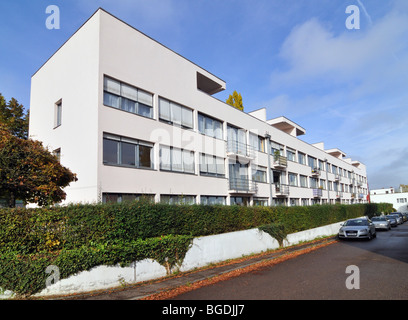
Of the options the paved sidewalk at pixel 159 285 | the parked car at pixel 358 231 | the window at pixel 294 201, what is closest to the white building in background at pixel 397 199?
the window at pixel 294 201

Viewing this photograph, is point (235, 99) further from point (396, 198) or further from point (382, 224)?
point (396, 198)

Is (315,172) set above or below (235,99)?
below

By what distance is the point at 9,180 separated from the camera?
954 centimetres

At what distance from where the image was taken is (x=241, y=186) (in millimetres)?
23500

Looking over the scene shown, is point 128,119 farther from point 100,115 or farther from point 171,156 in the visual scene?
point 171,156

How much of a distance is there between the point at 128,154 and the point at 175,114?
4811mm

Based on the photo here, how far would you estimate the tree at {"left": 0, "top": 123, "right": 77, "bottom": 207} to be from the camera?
9.62m

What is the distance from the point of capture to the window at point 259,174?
26.2 meters

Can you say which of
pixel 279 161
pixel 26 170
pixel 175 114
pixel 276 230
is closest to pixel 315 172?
pixel 279 161

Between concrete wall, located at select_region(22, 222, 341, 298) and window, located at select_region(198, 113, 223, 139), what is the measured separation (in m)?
8.35

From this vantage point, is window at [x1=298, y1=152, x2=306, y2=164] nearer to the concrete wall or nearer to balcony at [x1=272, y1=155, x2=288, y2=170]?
balcony at [x1=272, y1=155, x2=288, y2=170]

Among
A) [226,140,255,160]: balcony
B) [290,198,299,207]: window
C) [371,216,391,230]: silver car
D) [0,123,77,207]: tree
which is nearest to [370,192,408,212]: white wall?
[371,216,391,230]: silver car
